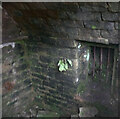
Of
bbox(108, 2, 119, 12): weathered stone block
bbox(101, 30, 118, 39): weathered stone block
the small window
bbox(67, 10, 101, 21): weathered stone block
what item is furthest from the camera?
the small window

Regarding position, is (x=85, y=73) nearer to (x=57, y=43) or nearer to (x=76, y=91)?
(x=76, y=91)

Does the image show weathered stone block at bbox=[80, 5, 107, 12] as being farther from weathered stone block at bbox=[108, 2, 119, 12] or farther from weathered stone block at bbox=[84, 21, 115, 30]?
weathered stone block at bbox=[84, 21, 115, 30]

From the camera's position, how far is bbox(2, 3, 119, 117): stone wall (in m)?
3.00

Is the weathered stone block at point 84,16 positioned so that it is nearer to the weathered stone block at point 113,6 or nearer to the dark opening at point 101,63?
the weathered stone block at point 113,6

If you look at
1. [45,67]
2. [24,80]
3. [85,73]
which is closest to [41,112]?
[24,80]

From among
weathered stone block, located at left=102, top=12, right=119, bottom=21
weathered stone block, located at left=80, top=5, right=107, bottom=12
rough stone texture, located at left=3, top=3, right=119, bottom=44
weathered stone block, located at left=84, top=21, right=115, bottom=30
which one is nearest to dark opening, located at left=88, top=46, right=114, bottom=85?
rough stone texture, located at left=3, top=3, right=119, bottom=44

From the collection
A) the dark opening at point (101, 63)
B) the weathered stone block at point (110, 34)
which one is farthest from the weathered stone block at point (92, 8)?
the dark opening at point (101, 63)

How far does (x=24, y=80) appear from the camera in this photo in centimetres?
446

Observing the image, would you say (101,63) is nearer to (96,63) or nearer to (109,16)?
(96,63)

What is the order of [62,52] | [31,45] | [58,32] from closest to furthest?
[58,32]
[62,52]
[31,45]

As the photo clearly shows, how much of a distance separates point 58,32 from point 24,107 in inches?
87.5

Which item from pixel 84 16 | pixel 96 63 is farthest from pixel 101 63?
pixel 84 16

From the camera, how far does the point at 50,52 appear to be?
4000 millimetres

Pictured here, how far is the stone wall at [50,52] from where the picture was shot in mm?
2996
